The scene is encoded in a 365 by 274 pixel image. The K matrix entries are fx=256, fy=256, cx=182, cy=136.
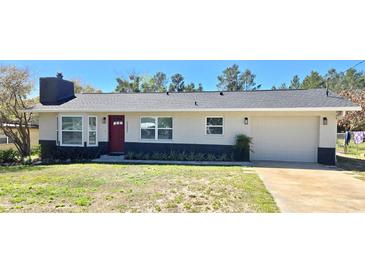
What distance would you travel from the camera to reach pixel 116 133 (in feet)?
46.3

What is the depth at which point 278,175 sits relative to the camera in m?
8.88

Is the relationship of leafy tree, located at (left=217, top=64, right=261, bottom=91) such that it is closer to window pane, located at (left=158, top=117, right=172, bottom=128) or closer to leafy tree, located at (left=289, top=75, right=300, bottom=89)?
leafy tree, located at (left=289, top=75, right=300, bottom=89)

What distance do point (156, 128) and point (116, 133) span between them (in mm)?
2379

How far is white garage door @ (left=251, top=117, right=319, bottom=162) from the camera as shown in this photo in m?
12.2

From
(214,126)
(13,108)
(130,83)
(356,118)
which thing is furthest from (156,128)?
(130,83)

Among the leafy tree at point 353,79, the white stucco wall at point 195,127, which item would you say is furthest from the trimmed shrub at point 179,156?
the leafy tree at point 353,79

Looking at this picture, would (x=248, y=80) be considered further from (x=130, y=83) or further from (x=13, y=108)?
(x=13, y=108)

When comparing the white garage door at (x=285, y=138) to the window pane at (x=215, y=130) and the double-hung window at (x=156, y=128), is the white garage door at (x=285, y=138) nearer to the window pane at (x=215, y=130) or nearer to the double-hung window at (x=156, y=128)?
the window pane at (x=215, y=130)

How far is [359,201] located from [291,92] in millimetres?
9700

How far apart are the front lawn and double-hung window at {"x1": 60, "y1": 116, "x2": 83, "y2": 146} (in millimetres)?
4791

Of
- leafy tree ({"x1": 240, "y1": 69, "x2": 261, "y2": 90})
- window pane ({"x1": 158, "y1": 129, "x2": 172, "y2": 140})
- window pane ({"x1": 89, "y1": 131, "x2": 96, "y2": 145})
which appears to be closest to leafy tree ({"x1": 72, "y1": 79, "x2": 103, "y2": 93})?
window pane ({"x1": 89, "y1": 131, "x2": 96, "y2": 145})

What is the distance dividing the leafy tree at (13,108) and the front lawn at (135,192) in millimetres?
8270

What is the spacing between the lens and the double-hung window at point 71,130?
13672mm
